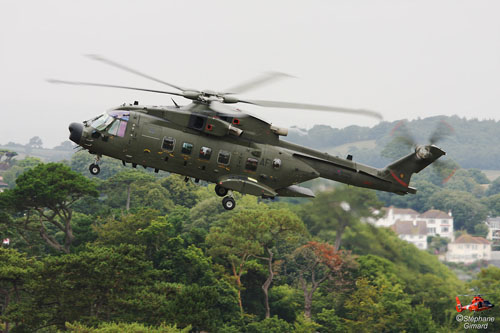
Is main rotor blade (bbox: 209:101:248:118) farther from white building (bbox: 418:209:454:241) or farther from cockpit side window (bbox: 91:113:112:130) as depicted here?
white building (bbox: 418:209:454:241)

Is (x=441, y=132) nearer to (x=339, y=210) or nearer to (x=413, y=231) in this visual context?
(x=339, y=210)

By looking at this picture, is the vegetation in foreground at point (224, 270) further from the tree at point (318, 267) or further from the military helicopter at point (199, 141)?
the military helicopter at point (199, 141)

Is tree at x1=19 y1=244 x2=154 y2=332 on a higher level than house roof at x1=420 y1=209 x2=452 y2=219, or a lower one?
lower

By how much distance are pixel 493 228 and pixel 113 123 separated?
16972 cm

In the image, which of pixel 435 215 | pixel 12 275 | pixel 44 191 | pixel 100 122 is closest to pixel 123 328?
pixel 12 275

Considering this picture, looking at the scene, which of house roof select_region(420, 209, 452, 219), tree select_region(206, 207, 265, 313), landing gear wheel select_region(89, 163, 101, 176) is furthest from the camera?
house roof select_region(420, 209, 452, 219)

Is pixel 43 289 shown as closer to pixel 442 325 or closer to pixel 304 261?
pixel 304 261

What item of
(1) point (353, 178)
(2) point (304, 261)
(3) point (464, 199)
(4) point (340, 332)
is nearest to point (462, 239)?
(3) point (464, 199)

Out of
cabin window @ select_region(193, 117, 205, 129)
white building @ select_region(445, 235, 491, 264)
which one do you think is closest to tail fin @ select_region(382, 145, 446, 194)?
cabin window @ select_region(193, 117, 205, 129)

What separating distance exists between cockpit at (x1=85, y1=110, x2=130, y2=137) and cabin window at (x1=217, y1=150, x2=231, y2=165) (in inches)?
163

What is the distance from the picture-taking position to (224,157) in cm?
2930

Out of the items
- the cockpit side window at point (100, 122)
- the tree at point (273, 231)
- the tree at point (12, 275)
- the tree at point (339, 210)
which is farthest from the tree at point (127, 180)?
the cockpit side window at point (100, 122)

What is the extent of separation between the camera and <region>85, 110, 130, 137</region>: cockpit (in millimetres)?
28984

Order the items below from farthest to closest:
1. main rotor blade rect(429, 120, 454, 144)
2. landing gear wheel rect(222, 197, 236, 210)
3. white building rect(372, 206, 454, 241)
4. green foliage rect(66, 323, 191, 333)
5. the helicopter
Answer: white building rect(372, 206, 454, 241)
the helicopter
green foliage rect(66, 323, 191, 333)
main rotor blade rect(429, 120, 454, 144)
landing gear wheel rect(222, 197, 236, 210)
